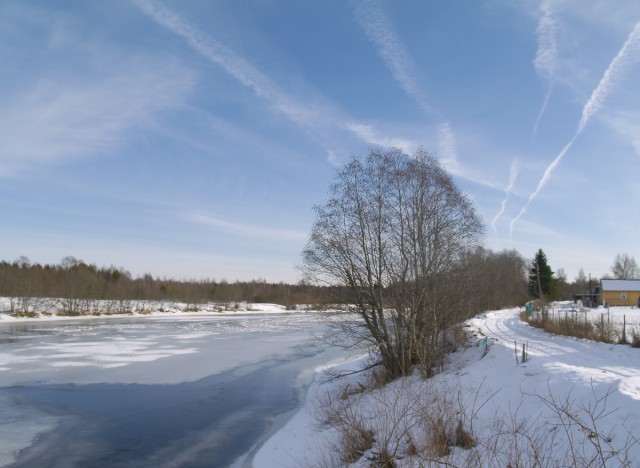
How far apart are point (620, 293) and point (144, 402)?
226 ft

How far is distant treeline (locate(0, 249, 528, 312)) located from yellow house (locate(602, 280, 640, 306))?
13.3 m

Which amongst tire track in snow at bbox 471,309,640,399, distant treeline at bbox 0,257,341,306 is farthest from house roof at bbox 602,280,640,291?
tire track in snow at bbox 471,309,640,399

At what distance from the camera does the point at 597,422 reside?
7.65 m

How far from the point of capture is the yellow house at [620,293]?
213 ft

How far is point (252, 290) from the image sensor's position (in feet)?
490

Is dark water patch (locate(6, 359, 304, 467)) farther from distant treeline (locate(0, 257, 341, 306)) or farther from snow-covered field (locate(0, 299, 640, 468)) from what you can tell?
distant treeline (locate(0, 257, 341, 306))

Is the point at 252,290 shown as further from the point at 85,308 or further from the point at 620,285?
A: the point at 620,285

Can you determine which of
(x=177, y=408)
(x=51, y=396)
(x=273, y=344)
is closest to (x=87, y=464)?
(x=177, y=408)

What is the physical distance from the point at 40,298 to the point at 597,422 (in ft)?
257

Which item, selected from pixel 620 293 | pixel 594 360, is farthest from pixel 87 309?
pixel 620 293

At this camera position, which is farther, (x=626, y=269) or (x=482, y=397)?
(x=626, y=269)

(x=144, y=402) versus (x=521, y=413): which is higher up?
(x=521, y=413)

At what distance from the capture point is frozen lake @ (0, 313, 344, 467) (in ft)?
34.6

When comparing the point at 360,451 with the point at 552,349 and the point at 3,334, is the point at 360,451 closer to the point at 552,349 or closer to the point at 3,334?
the point at 552,349
